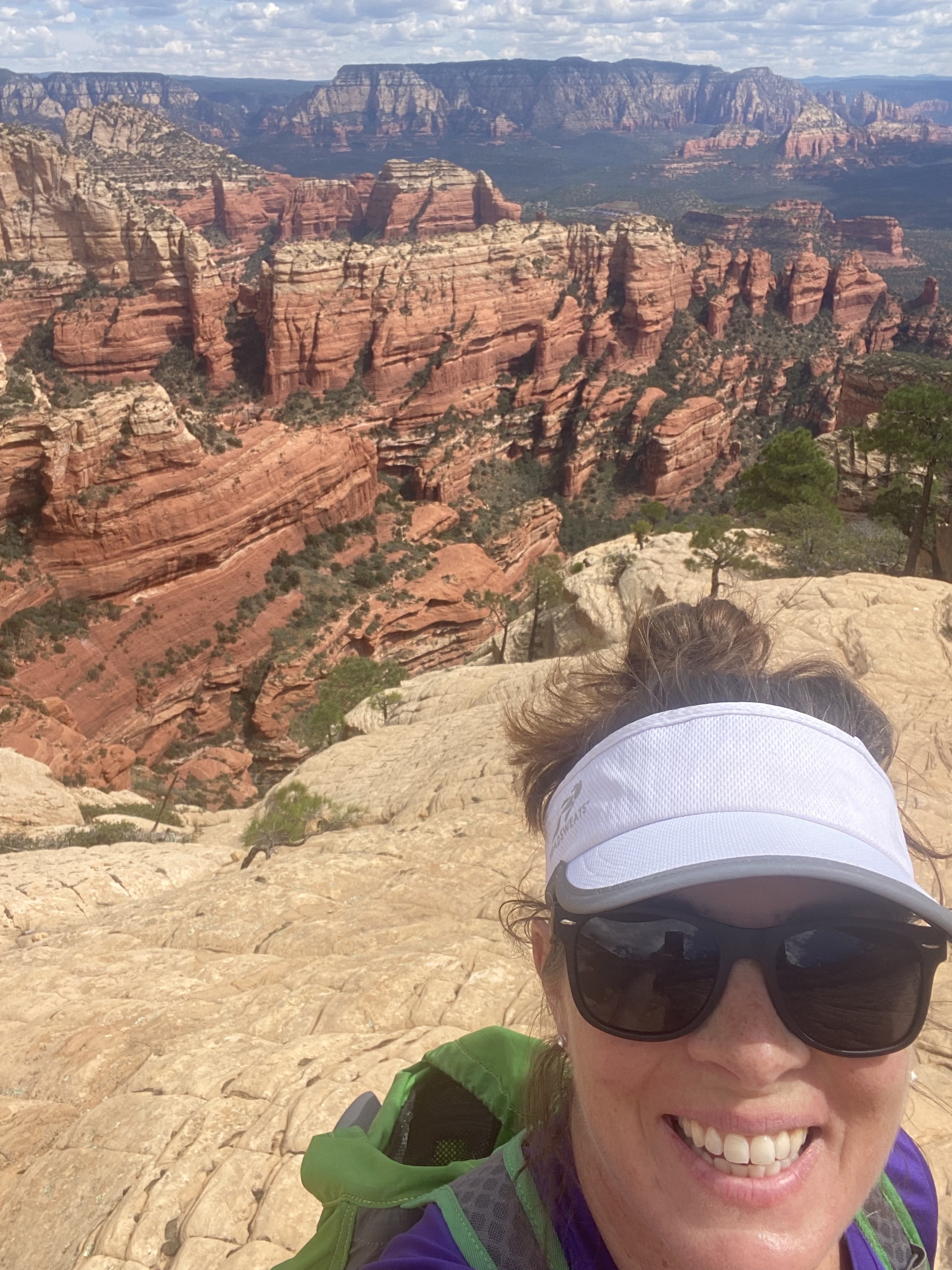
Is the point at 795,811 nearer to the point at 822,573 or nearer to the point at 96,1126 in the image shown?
the point at 96,1126

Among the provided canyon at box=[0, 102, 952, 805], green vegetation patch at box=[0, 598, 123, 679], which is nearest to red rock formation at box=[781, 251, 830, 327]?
canyon at box=[0, 102, 952, 805]

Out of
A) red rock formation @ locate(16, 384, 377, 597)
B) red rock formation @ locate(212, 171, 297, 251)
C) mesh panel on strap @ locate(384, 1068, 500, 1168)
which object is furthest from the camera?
red rock formation @ locate(212, 171, 297, 251)

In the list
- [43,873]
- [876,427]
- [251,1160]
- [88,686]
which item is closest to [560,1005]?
[251,1160]

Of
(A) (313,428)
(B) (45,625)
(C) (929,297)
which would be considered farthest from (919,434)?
(C) (929,297)

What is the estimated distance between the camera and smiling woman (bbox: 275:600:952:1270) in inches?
50.0

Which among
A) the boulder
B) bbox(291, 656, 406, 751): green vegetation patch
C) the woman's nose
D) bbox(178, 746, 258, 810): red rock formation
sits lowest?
bbox(178, 746, 258, 810): red rock formation

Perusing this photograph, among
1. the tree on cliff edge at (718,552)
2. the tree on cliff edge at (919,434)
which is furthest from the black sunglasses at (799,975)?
the tree on cliff edge at (919,434)

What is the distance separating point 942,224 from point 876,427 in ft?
542

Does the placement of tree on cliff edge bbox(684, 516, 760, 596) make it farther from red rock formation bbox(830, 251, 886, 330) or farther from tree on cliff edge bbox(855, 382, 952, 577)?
red rock formation bbox(830, 251, 886, 330)

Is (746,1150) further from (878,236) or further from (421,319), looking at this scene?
(878,236)

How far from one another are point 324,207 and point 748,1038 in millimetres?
134188

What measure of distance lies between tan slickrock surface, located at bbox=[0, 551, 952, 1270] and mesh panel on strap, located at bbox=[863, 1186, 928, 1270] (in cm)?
143

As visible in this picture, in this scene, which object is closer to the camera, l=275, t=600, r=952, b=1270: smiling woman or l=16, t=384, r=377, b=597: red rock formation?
l=275, t=600, r=952, b=1270: smiling woman

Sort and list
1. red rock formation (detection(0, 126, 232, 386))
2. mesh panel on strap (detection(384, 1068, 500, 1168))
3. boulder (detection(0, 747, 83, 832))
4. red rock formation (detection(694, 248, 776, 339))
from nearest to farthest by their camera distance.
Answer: mesh panel on strap (detection(384, 1068, 500, 1168)) → boulder (detection(0, 747, 83, 832)) → red rock formation (detection(0, 126, 232, 386)) → red rock formation (detection(694, 248, 776, 339))
